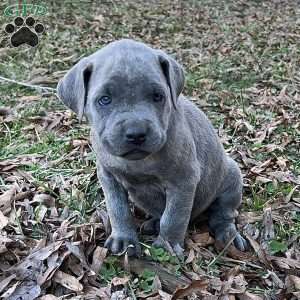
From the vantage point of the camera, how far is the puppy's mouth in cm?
372

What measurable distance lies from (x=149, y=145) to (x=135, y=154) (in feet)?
0.43

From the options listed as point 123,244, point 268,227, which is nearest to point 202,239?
point 268,227

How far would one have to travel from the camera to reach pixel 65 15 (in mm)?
13531

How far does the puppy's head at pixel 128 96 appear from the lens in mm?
3652

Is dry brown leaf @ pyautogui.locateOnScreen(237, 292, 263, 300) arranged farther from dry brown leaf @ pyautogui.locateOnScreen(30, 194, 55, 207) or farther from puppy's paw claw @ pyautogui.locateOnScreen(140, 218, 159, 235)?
dry brown leaf @ pyautogui.locateOnScreen(30, 194, 55, 207)

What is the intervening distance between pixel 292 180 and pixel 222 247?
1468mm

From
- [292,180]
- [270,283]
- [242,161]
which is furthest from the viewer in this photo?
[242,161]

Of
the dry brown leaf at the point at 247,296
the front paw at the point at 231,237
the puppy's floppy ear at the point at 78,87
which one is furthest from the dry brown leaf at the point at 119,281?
the puppy's floppy ear at the point at 78,87

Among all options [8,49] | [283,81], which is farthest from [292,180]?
[8,49]

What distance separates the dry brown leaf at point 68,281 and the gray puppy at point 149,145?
0.43 meters

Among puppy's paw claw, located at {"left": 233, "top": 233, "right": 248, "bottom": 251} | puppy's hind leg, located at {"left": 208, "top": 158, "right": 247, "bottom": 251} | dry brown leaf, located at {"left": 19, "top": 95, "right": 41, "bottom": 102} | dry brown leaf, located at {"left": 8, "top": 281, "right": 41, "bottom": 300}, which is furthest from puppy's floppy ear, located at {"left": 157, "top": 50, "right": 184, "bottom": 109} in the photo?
dry brown leaf, located at {"left": 19, "top": 95, "right": 41, "bottom": 102}

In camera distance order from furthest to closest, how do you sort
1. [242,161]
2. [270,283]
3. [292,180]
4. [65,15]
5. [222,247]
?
[65,15] < [242,161] < [292,180] < [222,247] < [270,283]

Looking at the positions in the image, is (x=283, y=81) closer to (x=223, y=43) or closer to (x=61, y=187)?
(x=223, y=43)

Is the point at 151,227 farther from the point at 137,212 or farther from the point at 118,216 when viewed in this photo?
the point at 118,216
